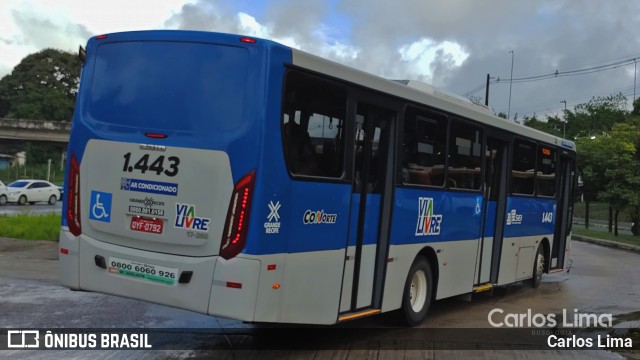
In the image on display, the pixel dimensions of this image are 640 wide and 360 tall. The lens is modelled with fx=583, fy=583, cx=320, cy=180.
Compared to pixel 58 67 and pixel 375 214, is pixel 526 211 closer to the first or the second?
pixel 375 214

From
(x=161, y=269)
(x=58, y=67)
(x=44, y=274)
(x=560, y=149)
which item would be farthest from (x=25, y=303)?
(x=58, y=67)

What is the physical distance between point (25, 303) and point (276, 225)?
493 cm

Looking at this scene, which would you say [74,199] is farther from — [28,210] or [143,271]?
[28,210]

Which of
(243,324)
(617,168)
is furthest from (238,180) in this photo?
(617,168)

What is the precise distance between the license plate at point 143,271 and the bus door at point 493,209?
594cm

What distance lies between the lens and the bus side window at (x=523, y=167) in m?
11.0

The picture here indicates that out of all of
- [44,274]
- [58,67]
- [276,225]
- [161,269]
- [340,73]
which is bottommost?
[44,274]

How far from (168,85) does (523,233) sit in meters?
8.32

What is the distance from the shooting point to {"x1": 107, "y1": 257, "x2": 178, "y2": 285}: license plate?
18.2 feet

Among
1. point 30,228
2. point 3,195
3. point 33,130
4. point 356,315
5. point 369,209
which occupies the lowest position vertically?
point 3,195

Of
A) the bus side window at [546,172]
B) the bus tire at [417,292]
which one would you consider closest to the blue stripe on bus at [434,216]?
the bus tire at [417,292]

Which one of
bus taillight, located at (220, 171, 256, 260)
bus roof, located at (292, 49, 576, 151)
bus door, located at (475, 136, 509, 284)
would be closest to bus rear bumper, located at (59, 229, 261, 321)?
bus taillight, located at (220, 171, 256, 260)

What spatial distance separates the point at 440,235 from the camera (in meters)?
8.48

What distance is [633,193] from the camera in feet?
97.0
